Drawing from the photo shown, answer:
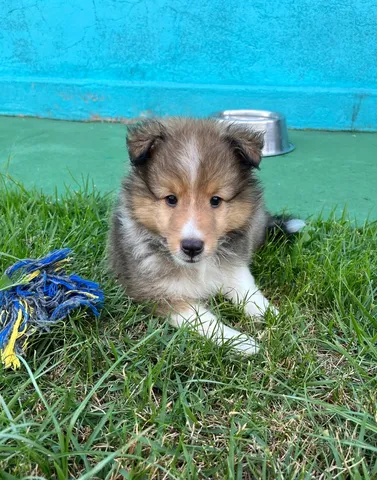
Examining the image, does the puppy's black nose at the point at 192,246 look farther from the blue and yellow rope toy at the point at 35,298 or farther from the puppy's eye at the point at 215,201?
the blue and yellow rope toy at the point at 35,298

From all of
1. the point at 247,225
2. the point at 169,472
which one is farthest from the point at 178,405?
the point at 247,225

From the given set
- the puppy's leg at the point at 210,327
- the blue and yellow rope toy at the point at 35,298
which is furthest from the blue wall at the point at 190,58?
the blue and yellow rope toy at the point at 35,298

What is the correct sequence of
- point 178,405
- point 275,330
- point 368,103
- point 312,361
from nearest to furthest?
point 178,405
point 312,361
point 275,330
point 368,103

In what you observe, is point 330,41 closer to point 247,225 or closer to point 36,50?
point 36,50

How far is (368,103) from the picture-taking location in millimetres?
5797

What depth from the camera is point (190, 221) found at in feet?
6.91

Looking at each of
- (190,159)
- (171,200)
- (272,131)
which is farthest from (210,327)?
(272,131)

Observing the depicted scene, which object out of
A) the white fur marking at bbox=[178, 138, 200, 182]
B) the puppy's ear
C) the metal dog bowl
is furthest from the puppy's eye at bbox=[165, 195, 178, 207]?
the metal dog bowl

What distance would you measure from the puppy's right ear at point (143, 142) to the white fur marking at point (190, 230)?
1.33ft

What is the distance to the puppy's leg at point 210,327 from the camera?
6.61 feet

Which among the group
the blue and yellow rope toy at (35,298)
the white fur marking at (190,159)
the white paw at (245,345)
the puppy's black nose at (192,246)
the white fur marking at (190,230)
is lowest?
the white paw at (245,345)

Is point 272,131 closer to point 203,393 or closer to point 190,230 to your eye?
point 190,230

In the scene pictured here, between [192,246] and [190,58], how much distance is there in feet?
15.8

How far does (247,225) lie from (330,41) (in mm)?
4405
